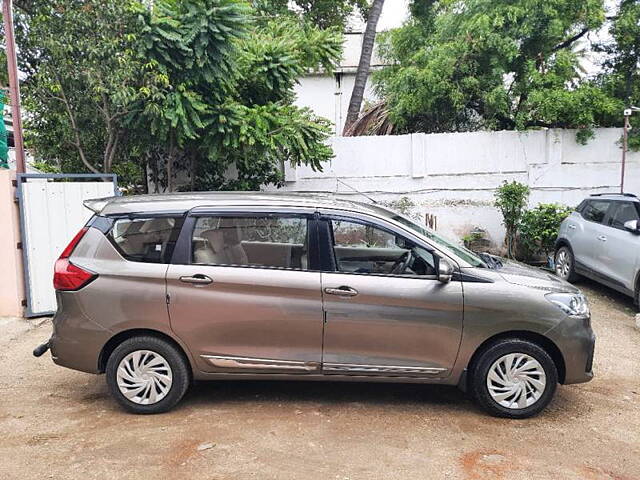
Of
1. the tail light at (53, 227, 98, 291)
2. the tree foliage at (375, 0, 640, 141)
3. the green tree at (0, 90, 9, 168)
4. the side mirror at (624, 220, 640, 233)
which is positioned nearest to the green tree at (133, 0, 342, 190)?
the green tree at (0, 90, 9, 168)

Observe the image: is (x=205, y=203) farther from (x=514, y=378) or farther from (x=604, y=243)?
(x=604, y=243)

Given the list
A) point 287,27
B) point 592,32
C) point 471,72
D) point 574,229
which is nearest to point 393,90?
point 471,72

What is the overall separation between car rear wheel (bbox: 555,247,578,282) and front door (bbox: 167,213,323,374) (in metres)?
5.92

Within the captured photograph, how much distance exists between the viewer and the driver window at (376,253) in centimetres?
407

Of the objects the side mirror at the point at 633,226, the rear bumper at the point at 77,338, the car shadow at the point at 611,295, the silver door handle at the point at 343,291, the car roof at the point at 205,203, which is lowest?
the car shadow at the point at 611,295

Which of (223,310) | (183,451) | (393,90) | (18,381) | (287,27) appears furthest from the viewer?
(393,90)

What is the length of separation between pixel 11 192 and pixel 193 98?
2665mm

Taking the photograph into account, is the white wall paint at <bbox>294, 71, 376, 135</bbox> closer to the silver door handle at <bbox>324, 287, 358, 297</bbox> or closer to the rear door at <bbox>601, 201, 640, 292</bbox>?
the rear door at <bbox>601, 201, 640, 292</bbox>

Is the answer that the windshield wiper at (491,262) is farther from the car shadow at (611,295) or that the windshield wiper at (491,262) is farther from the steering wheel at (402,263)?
the car shadow at (611,295)

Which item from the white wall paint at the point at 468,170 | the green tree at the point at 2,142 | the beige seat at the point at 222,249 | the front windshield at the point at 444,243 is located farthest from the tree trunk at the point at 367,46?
the beige seat at the point at 222,249

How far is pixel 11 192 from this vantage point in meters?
6.49

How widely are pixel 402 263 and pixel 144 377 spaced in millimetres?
2258

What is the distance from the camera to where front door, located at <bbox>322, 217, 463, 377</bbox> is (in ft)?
13.0

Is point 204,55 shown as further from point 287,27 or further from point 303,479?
point 303,479
